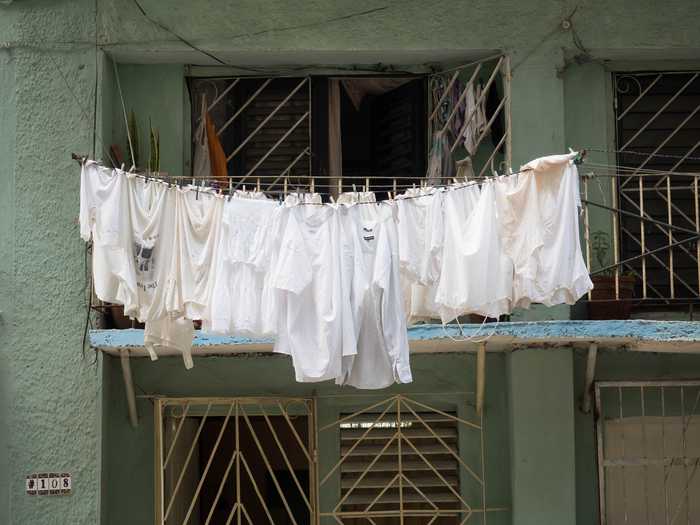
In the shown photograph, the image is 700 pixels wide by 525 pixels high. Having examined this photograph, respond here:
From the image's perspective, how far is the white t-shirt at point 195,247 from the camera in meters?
9.23

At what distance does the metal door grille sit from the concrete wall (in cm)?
31

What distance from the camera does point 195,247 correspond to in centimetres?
935

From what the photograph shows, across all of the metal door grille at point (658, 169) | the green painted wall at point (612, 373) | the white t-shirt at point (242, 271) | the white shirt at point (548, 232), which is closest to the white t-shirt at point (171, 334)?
the white t-shirt at point (242, 271)

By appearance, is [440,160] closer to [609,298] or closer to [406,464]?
[609,298]

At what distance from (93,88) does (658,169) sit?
5.55 m

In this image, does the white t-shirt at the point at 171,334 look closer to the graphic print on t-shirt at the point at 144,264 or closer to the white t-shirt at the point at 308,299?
the graphic print on t-shirt at the point at 144,264

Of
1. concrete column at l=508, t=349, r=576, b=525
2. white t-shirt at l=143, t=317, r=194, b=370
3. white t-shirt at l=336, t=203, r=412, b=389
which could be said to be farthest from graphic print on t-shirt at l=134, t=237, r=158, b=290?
concrete column at l=508, t=349, r=576, b=525

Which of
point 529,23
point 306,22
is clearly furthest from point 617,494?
point 306,22

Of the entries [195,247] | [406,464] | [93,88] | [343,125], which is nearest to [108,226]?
[195,247]

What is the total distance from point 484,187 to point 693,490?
3.94 meters

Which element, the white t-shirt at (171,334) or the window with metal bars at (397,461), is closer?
the white t-shirt at (171,334)

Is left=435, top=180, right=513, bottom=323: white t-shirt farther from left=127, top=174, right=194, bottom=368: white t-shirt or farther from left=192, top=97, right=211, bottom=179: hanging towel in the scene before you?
Result: left=192, top=97, right=211, bottom=179: hanging towel

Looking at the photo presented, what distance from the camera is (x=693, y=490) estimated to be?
11.1 meters

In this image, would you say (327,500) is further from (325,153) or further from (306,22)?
(306,22)
